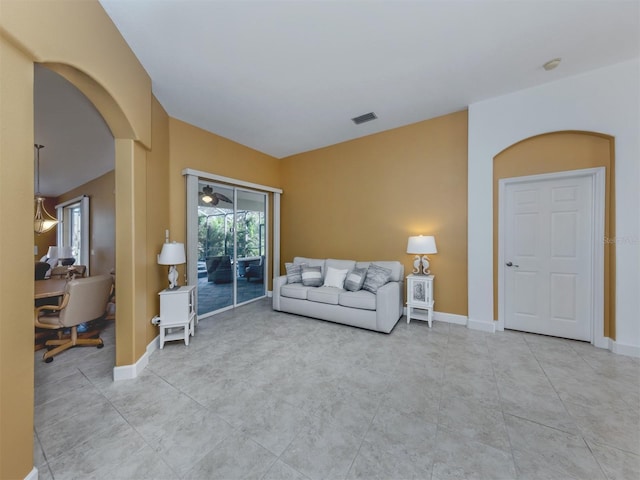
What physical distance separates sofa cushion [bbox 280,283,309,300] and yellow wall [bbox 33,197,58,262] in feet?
26.1

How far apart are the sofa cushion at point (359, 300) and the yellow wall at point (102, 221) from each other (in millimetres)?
4842

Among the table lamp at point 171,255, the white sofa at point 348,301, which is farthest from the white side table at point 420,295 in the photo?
the table lamp at point 171,255

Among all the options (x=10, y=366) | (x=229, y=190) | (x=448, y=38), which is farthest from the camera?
(x=229, y=190)

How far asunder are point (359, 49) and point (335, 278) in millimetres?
3067

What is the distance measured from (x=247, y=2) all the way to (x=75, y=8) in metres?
1.12

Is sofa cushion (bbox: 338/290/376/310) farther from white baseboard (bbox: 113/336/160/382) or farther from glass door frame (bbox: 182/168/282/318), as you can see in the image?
white baseboard (bbox: 113/336/160/382)

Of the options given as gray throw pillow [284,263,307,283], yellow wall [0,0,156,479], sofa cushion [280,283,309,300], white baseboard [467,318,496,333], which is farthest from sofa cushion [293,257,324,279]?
yellow wall [0,0,156,479]

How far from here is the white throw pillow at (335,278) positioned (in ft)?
13.2

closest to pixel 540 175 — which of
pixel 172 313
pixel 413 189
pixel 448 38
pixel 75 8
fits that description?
pixel 413 189

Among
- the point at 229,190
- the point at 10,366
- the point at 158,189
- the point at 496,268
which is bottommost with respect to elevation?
the point at 10,366

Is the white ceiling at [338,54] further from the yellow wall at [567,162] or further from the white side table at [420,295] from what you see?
the white side table at [420,295]

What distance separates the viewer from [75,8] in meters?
1.55

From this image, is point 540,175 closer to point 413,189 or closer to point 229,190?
point 413,189

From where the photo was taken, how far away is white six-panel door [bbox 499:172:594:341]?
9.44 ft
